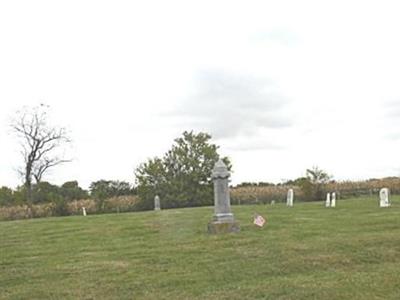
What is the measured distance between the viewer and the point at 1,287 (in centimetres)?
985

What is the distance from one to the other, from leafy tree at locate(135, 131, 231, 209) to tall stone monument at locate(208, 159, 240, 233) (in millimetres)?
34223

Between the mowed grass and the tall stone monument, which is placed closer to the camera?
the mowed grass

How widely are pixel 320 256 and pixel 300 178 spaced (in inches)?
1264

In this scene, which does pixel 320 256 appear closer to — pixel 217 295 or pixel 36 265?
pixel 217 295

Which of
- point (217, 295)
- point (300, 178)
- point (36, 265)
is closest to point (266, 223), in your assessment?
point (36, 265)

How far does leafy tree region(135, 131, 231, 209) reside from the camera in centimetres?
5147

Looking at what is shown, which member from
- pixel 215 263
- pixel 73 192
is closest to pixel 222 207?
pixel 215 263

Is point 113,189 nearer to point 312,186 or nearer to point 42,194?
point 42,194

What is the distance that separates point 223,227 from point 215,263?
4.40 meters

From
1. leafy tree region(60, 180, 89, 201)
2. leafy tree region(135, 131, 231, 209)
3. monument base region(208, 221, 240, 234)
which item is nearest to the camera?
monument base region(208, 221, 240, 234)

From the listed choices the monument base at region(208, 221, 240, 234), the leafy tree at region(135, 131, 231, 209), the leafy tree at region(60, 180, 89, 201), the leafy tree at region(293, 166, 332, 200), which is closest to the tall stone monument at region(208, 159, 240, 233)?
the monument base at region(208, 221, 240, 234)

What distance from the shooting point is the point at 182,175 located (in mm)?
53562

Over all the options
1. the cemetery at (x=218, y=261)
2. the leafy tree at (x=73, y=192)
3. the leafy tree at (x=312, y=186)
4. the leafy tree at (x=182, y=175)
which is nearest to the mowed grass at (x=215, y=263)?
the cemetery at (x=218, y=261)

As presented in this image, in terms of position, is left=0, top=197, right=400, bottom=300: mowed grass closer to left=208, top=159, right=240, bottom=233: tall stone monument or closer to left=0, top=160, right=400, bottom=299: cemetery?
left=0, top=160, right=400, bottom=299: cemetery
